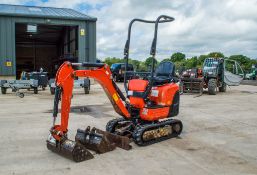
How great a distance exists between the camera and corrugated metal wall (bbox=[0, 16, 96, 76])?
75.6 ft

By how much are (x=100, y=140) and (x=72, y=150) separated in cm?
67

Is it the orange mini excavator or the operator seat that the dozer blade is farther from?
the operator seat

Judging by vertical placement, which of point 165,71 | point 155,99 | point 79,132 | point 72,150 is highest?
point 165,71

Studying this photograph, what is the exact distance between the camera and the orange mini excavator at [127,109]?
5.50m

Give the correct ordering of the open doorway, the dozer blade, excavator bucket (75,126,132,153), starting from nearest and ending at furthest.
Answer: the dozer blade, excavator bucket (75,126,132,153), the open doorway

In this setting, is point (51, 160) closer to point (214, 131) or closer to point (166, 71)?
point (166, 71)

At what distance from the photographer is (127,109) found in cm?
678

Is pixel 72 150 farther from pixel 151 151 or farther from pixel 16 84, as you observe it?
pixel 16 84

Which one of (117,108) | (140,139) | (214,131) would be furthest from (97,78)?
(214,131)

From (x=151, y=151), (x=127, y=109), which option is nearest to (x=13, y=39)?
(x=127, y=109)

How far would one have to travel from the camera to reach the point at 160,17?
652cm

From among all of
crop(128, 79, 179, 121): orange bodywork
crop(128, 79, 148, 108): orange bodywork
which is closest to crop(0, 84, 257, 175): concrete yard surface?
crop(128, 79, 179, 121): orange bodywork

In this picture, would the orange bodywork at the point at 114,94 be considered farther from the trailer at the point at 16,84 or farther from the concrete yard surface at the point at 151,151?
the trailer at the point at 16,84

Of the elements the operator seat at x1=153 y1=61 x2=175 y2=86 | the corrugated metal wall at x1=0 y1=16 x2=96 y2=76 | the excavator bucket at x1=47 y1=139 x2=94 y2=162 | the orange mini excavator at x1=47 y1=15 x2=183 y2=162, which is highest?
the corrugated metal wall at x1=0 y1=16 x2=96 y2=76
